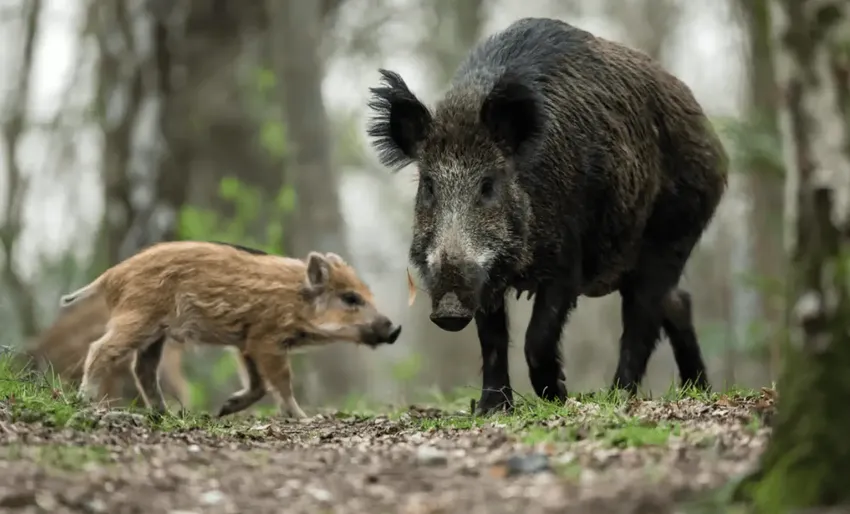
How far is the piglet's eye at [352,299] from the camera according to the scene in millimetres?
9773

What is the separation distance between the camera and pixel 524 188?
305 inches

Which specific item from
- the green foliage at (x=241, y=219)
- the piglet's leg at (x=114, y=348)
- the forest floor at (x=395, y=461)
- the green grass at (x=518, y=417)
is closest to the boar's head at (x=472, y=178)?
the green grass at (x=518, y=417)

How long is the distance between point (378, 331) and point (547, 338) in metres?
2.56

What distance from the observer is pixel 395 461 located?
522 centimetres

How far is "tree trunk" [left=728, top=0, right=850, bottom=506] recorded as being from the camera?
3.84 meters

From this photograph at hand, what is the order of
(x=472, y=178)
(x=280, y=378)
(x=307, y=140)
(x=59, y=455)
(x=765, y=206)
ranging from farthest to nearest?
1. (x=307, y=140)
2. (x=765, y=206)
3. (x=280, y=378)
4. (x=472, y=178)
5. (x=59, y=455)

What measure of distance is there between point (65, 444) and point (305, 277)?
428 cm

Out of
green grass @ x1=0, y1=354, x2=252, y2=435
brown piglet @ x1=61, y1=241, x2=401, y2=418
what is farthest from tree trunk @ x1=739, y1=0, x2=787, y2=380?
green grass @ x1=0, y1=354, x2=252, y2=435

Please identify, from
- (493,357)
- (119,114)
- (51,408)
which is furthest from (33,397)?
(119,114)

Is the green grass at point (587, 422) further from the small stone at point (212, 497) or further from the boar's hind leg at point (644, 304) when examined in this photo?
the small stone at point (212, 497)

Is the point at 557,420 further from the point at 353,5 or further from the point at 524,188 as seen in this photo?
the point at 353,5

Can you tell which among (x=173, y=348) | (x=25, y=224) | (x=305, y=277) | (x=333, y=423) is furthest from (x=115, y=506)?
(x=25, y=224)

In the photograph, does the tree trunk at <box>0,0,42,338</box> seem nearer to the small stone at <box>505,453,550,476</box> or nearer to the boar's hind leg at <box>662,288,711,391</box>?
the boar's hind leg at <box>662,288,711,391</box>

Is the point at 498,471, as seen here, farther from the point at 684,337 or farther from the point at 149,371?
the point at 149,371
